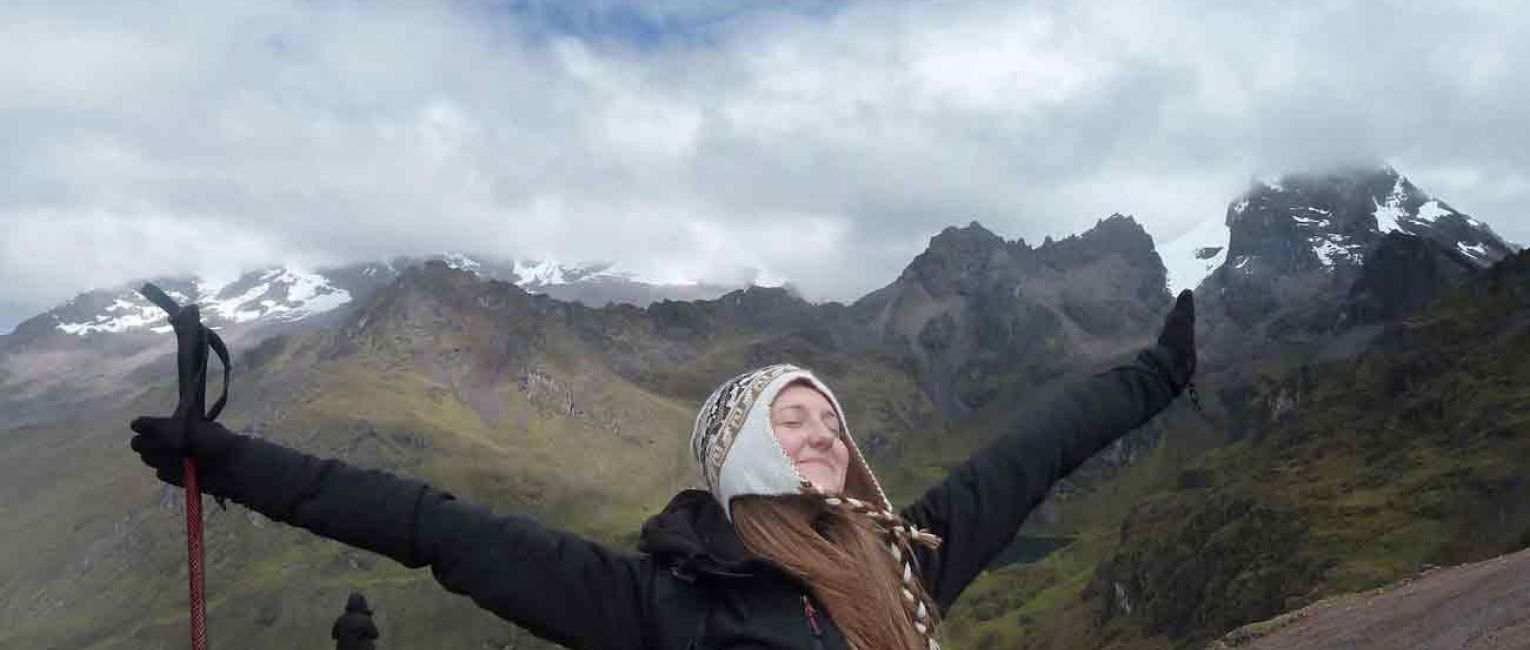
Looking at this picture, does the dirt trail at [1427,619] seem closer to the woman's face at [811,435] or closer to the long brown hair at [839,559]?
the woman's face at [811,435]

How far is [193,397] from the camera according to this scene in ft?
16.7

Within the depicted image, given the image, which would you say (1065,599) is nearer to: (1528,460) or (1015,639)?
(1015,639)

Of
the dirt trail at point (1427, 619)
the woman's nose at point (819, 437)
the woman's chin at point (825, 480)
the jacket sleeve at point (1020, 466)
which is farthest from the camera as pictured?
the dirt trail at point (1427, 619)

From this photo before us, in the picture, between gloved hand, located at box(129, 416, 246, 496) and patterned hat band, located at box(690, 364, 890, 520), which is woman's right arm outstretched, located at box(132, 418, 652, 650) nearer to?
gloved hand, located at box(129, 416, 246, 496)

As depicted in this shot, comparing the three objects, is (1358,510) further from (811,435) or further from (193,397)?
(193,397)

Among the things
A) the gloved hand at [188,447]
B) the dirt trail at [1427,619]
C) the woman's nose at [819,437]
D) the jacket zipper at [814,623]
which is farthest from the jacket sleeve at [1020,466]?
the dirt trail at [1427,619]

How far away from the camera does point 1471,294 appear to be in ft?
655

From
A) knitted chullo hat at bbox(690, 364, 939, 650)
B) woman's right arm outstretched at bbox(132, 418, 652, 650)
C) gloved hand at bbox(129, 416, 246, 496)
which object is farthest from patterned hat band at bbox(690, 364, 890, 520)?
gloved hand at bbox(129, 416, 246, 496)

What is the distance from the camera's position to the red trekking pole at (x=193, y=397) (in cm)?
494

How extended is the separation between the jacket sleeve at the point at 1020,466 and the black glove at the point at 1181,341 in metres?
0.04

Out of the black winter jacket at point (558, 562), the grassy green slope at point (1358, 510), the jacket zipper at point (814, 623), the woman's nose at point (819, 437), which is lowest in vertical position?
the grassy green slope at point (1358, 510)

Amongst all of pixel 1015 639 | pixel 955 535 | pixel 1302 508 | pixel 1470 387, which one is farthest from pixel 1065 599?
pixel 955 535

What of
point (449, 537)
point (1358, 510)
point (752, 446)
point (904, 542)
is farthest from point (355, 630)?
point (1358, 510)

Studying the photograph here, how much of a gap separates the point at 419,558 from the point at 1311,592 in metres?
121
